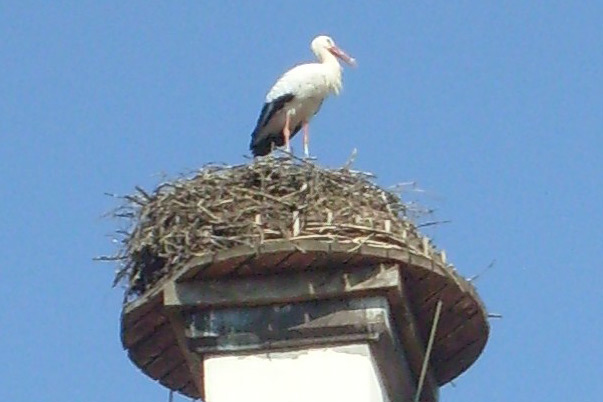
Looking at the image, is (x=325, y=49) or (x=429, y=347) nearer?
(x=429, y=347)

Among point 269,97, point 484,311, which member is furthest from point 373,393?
point 269,97

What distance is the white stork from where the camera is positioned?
1303cm

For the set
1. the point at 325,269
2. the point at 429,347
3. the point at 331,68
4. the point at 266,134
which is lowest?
the point at 429,347

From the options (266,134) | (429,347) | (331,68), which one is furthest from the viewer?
(331,68)

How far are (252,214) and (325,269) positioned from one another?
0.50m

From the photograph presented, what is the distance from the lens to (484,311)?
32.7 ft

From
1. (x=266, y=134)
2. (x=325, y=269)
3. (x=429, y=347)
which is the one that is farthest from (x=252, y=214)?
(x=266, y=134)

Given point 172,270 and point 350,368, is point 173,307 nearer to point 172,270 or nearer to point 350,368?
point 172,270

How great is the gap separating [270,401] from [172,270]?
0.86m

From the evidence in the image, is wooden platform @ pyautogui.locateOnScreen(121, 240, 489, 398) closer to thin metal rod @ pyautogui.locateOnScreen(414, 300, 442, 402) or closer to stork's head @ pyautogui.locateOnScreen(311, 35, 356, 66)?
thin metal rod @ pyautogui.locateOnScreen(414, 300, 442, 402)

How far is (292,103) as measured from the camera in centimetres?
1315

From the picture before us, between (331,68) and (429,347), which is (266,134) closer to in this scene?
(331,68)

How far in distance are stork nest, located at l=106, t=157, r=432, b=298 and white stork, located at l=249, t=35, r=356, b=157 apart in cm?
273

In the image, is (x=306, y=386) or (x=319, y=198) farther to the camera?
(x=319, y=198)
